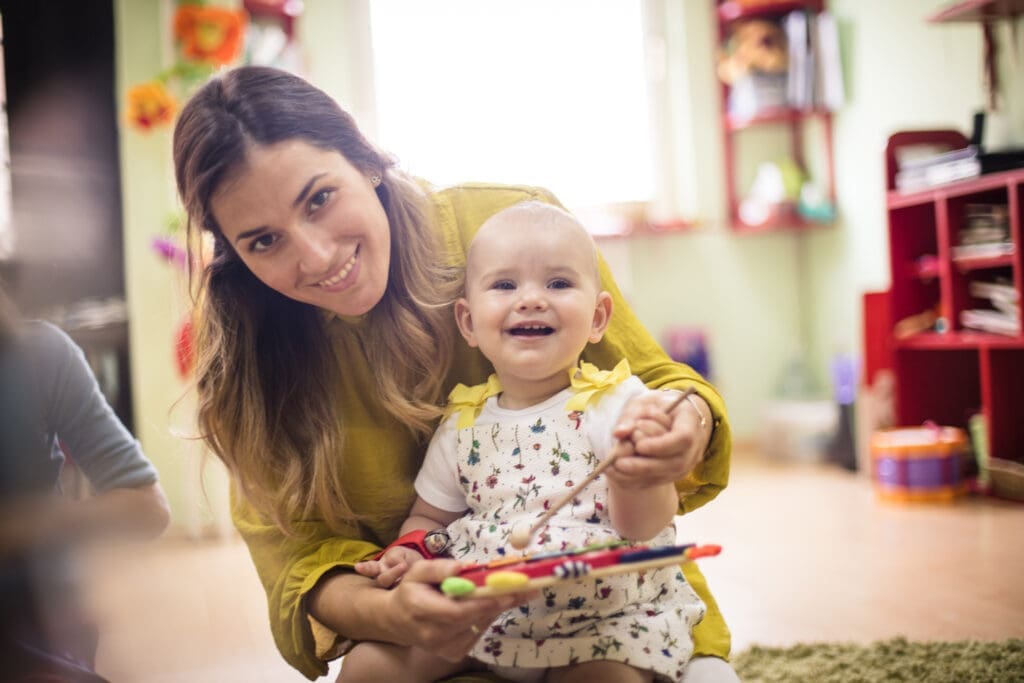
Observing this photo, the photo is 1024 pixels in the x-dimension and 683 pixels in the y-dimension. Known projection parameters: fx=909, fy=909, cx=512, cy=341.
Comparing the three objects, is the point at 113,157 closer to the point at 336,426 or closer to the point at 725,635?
the point at 336,426

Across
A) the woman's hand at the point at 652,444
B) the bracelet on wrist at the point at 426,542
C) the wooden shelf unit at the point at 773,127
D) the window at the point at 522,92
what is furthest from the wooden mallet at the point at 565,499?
the wooden shelf unit at the point at 773,127

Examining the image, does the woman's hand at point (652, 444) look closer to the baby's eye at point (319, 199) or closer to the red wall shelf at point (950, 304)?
the baby's eye at point (319, 199)

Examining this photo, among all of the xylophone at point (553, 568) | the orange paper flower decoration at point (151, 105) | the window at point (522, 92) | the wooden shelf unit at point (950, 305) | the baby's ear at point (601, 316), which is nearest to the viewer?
the xylophone at point (553, 568)

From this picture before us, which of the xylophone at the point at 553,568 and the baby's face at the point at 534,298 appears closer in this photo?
the xylophone at the point at 553,568

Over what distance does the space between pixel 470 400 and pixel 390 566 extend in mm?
186

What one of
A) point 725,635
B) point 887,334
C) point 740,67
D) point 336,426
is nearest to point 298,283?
point 336,426

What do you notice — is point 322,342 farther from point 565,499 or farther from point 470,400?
point 565,499

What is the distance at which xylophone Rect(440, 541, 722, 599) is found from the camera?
64 centimetres

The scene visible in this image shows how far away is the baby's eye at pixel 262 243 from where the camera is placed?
87 cm

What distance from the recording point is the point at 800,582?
→ 199 centimetres

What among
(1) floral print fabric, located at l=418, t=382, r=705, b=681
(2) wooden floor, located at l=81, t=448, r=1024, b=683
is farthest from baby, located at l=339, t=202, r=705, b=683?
(2) wooden floor, located at l=81, t=448, r=1024, b=683

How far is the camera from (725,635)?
0.94 m

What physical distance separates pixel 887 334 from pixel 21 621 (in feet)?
9.92

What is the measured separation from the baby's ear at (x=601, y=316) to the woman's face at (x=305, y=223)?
0.23 m
